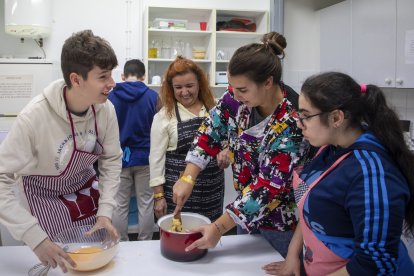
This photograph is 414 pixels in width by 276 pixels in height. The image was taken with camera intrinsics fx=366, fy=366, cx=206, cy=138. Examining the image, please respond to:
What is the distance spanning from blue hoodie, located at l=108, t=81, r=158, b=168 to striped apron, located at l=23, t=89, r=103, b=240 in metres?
1.11

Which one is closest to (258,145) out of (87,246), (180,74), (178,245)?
(178,245)

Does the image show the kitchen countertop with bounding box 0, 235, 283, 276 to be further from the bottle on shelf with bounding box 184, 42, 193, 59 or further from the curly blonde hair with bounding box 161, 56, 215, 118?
the bottle on shelf with bounding box 184, 42, 193, 59

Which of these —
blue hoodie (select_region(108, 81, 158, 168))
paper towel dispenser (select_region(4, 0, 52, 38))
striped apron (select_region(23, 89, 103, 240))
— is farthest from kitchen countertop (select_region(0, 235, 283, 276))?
paper towel dispenser (select_region(4, 0, 52, 38))

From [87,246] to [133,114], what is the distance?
140cm

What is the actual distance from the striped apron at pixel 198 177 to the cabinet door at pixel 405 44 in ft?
5.23

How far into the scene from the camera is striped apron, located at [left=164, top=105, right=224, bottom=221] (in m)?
1.89

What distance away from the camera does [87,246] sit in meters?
1.23

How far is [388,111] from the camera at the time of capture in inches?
37.2

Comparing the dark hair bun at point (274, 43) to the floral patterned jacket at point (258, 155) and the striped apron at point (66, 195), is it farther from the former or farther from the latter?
the striped apron at point (66, 195)

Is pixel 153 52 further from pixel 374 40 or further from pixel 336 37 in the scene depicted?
pixel 374 40

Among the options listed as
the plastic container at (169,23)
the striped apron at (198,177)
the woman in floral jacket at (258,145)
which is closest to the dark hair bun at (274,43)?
the woman in floral jacket at (258,145)

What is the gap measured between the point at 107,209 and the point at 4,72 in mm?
2581

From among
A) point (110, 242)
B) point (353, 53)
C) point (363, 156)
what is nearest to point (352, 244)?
point (363, 156)

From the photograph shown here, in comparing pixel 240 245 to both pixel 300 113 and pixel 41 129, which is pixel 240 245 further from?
pixel 41 129
